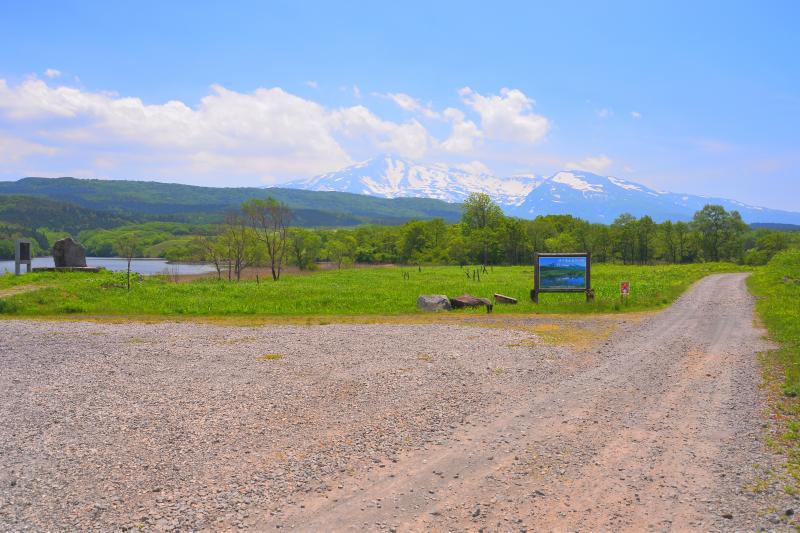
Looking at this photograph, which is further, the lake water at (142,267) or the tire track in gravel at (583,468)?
the lake water at (142,267)

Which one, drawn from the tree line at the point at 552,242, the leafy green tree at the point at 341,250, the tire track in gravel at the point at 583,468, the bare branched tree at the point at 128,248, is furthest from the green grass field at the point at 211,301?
the leafy green tree at the point at 341,250

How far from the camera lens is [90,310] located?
27578mm

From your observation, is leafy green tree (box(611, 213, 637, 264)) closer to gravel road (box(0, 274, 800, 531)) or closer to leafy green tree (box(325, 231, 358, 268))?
leafy green tree (box(325, 231, 358, 268))

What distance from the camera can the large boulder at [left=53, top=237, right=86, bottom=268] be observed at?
40.3 m

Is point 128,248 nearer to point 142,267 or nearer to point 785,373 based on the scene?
point 785,373

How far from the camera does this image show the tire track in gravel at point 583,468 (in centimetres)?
629

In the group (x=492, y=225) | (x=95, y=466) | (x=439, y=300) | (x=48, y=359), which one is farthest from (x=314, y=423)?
(x=492, y=225)

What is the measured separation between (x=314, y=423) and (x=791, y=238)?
146800mm

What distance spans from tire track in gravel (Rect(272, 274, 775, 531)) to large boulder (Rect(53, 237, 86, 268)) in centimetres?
3941

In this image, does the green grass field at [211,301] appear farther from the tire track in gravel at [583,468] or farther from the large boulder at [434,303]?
the tire track in gravel at [583,468]

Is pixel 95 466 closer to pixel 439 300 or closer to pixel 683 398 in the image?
pixel 683 398

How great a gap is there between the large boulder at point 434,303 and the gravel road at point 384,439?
34.8ft

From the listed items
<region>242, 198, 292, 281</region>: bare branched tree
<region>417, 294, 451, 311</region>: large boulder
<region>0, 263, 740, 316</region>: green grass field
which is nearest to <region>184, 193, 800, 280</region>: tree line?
<region>242, 198, 292, 281</region>: bare branched tree

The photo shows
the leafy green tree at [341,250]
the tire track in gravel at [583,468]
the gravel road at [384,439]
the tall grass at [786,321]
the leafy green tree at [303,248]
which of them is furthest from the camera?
the leafy green tree at [341,250]
